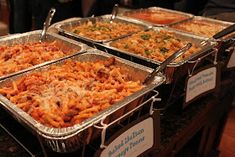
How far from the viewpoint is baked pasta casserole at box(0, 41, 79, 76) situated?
990 millimetres

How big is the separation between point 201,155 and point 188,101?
0.62m

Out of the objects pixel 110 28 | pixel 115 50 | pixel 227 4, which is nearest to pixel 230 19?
pixel 227 4

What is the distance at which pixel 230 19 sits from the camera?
6.00ft

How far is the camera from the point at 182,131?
985 mm

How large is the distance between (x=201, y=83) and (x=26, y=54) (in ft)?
2.30

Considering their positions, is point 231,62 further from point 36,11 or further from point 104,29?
point 36,11

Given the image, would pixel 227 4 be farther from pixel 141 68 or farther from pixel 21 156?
pixel 21 156

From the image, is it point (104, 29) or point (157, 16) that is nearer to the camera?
point (104, 29)

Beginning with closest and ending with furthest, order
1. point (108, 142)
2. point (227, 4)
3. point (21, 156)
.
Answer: point (108, 142) < point (21, 156) < point (227, 4)

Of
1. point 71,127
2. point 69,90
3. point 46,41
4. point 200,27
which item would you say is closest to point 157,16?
point 200,27

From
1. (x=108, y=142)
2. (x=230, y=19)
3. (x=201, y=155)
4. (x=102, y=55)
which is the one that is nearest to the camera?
(x=108, y=142)

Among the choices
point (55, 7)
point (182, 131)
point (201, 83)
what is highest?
point (55, 7)

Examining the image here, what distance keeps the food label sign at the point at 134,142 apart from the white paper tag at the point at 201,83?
0.93 feet

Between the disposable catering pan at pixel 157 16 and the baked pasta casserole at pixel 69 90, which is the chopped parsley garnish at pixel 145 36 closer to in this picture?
the disposable catering pan at pixel 157 16
